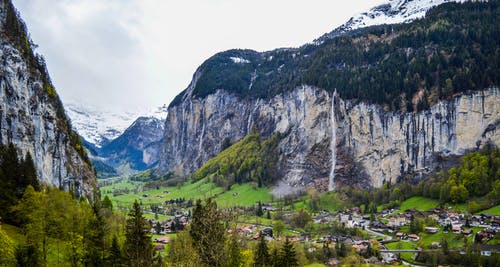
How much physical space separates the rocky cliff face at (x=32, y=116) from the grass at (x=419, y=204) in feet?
328

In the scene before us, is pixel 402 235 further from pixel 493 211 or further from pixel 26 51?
pixel 26 51

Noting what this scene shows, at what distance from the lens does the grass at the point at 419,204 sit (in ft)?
441

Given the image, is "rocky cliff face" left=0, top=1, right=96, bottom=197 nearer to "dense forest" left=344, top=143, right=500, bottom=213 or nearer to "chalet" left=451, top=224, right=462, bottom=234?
"dense forest" left=344, top=143, right=500, bottom=213

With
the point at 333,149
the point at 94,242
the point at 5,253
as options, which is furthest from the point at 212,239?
the point at 333,149

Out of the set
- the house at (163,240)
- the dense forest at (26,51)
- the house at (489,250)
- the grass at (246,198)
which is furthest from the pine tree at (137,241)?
the grass at (246,198)

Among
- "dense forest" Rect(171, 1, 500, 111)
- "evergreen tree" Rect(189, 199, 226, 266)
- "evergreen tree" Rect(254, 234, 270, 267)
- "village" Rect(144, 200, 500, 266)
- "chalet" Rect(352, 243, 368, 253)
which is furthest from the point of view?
"dense forest" Rect(171, 1, 500, 111)

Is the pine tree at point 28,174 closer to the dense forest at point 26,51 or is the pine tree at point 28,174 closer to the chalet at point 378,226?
the dense forest at point 26,51

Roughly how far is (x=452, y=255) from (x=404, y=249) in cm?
1358

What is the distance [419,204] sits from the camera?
455ft

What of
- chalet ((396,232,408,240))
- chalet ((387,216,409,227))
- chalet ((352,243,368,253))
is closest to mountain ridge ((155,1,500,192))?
chalet ((387,216,409,227))

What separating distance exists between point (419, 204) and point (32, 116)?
380 feet

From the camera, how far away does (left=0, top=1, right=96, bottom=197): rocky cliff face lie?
3324 inches

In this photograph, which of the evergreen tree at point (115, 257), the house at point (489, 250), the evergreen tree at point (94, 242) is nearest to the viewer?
the evergreen tree at point (115, 257)

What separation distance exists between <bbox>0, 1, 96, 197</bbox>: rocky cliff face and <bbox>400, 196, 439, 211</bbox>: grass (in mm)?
99885
